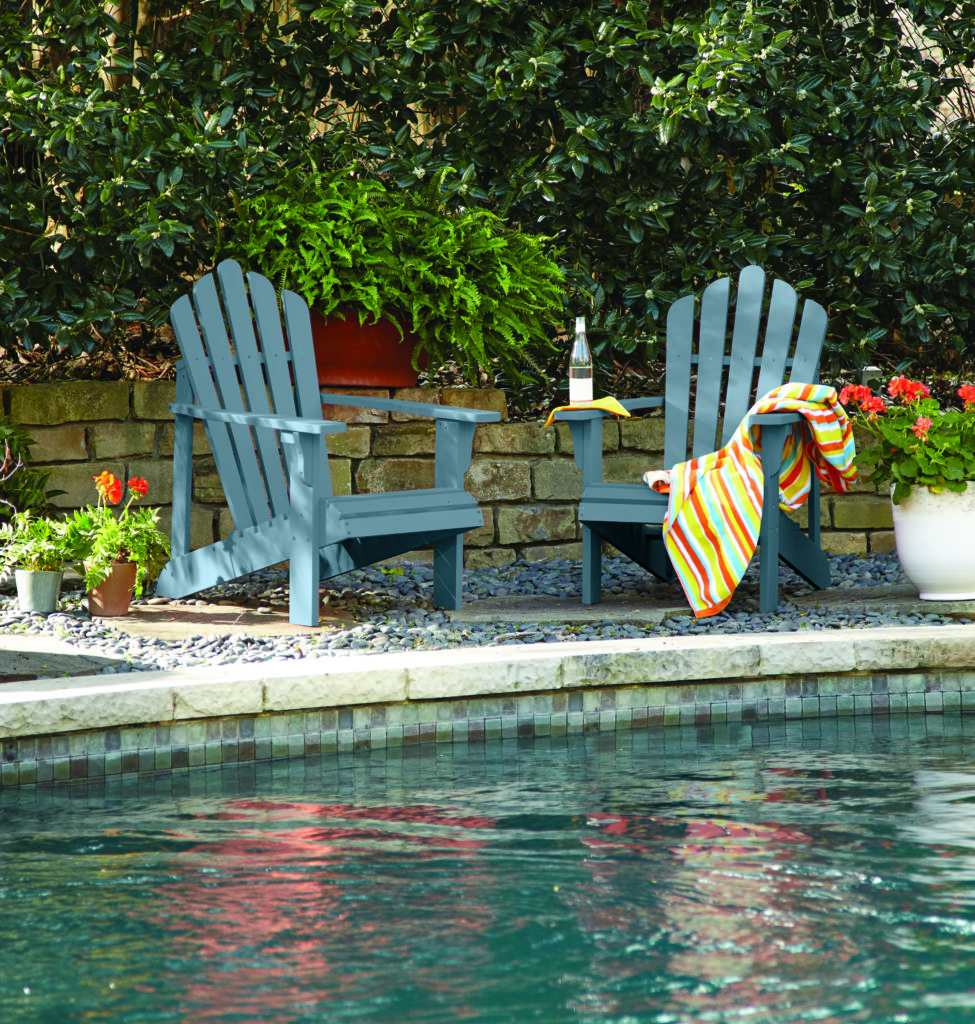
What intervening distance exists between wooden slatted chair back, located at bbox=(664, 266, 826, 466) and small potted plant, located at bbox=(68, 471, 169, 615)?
170cm

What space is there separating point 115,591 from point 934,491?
250 cm

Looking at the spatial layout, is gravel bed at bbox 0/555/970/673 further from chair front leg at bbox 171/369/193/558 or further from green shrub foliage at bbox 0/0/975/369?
green shrub foliage at bbox 0/0/975/369

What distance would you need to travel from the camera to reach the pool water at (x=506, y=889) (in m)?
1.91

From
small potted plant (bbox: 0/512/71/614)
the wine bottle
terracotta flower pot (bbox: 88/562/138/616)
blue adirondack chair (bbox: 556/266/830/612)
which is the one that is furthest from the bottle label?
small potted plant (bbox: 0/512/71/614)

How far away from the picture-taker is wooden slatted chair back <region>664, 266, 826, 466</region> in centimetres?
472

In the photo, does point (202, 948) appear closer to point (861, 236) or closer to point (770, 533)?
point (770, 533)

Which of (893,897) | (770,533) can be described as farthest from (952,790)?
(770,533)

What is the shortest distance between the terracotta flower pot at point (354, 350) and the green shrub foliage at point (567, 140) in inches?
22.0

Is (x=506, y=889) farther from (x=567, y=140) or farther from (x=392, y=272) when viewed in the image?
(x=567, y=140)

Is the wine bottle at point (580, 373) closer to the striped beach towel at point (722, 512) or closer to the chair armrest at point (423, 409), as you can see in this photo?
the chair armrest at point (423, 409)

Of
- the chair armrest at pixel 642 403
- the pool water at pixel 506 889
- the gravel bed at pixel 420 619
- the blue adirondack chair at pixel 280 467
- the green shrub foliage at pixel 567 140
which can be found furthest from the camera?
the green shrub foliage at pixel 567 140

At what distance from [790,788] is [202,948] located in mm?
1384

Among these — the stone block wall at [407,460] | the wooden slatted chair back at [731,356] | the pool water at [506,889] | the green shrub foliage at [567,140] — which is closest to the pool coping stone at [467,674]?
the pool water at [506,889]

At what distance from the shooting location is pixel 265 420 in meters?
4.06
